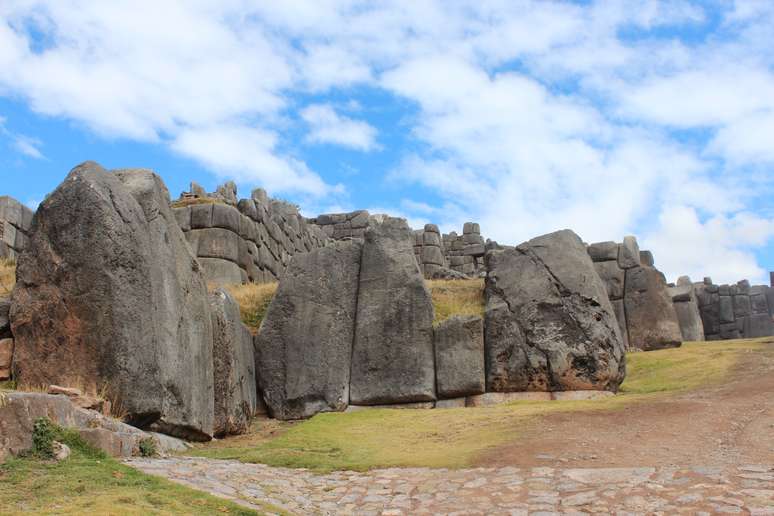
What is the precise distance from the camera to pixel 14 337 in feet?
43.3

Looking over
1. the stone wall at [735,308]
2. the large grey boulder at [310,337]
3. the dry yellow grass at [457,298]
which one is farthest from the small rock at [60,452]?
the stone wall at [735,308]

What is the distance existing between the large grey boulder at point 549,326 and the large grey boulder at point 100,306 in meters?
7.07

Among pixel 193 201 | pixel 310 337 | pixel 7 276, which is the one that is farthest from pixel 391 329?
pixel 193 201

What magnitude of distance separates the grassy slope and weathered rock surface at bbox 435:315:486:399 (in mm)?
1298

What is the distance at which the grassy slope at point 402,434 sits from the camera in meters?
12.4

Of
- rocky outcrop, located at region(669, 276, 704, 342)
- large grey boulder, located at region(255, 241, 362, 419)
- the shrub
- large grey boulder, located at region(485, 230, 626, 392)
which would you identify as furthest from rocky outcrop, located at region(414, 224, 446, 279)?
the shrub

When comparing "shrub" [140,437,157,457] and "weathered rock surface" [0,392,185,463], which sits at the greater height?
"weathered rock surface" [0,392,185,463]

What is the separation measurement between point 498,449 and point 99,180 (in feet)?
23.1

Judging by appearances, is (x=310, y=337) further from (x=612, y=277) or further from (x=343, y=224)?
(x=343, y=224)

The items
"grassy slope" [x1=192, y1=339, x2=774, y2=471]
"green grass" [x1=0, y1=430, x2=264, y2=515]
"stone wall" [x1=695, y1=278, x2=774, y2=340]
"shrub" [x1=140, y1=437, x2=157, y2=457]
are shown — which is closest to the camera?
"green grass" [x1=0, y1=430, x2=264, y2=515]

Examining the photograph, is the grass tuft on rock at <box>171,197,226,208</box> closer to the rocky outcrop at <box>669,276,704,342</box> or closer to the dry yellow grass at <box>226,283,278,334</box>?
the dry yellow grass at <box>226,283,278,334</box>

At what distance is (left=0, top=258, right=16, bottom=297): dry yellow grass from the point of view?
49.0 ft

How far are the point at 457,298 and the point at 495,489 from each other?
10.4 meters

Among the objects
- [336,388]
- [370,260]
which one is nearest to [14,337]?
[336,388]
